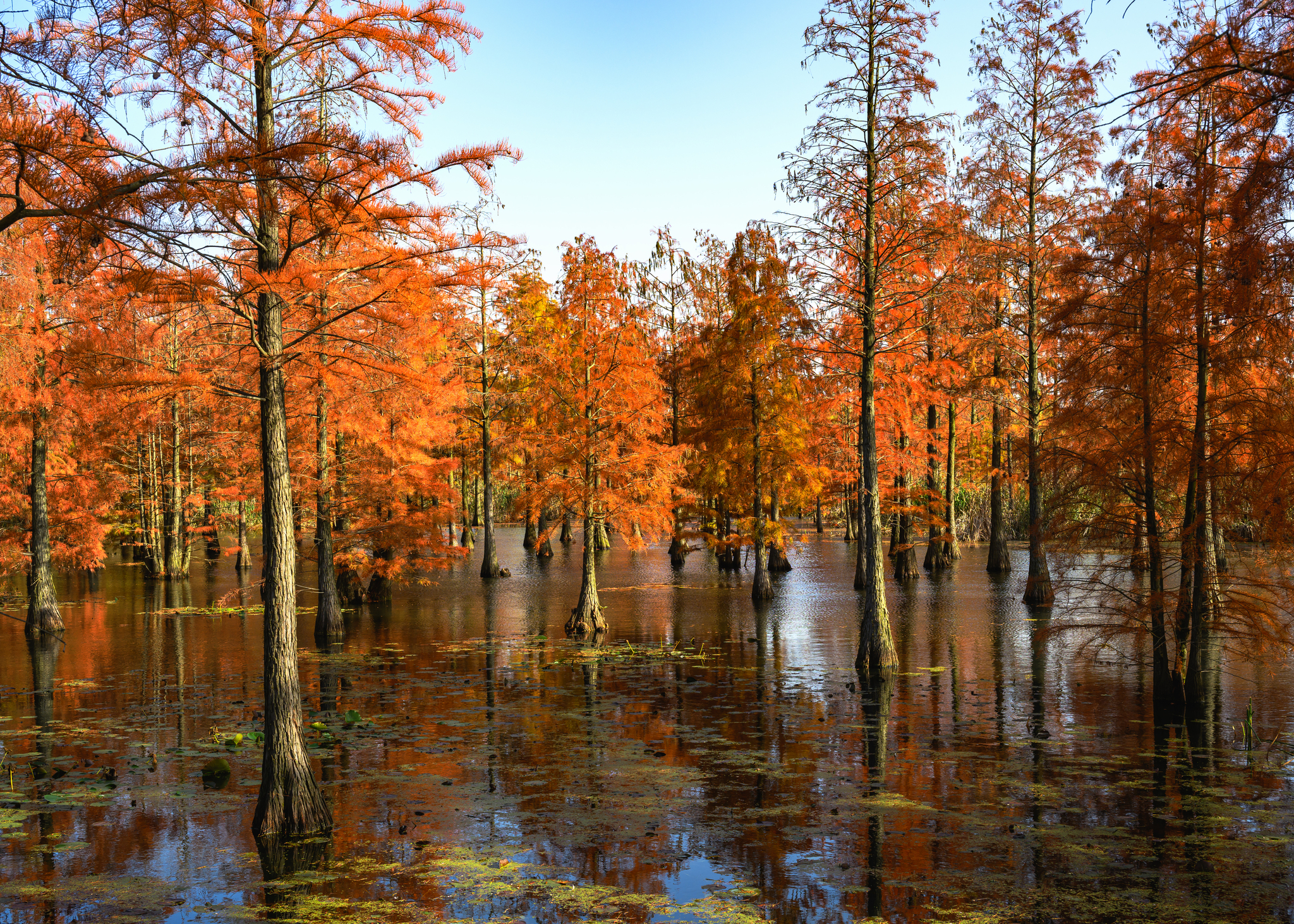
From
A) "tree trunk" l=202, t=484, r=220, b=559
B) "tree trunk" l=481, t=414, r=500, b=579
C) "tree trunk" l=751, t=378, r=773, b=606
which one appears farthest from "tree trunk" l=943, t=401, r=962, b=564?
"tree trunk" l=202, t=484, r=220, b=559

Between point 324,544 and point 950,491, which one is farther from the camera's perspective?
point 950,491

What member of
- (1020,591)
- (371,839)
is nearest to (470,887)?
(371,839)

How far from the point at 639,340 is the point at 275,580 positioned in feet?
57.5

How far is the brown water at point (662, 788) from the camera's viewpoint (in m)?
8.22

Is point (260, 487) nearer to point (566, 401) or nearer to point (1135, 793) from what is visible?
point (566, 401)

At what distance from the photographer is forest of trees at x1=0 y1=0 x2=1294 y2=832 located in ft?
31.3

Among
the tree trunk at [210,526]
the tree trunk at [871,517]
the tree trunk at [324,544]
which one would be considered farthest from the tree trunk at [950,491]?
the tree trunk at [210,526]

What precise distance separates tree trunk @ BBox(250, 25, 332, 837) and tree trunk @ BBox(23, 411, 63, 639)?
21503mm

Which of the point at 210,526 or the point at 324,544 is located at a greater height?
the point at 324,544

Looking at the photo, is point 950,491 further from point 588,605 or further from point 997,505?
point 588,605

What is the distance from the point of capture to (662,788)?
11.5 meters

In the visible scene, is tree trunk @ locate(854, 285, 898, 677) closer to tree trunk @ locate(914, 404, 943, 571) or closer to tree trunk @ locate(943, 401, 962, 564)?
tree trunk @ locate(914, 404, 943, 571)

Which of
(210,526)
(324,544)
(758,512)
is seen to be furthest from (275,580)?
(210,526)

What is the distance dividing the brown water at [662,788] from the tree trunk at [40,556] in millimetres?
5240
